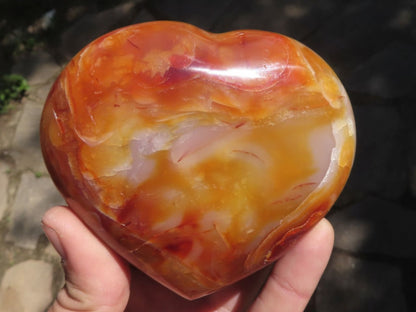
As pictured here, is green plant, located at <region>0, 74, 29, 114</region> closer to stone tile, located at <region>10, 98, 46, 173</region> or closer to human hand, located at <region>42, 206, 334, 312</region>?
stone tile, located at <region>10, 98, 46, 173</region>

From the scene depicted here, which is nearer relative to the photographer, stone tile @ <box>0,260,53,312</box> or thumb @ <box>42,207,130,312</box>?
thumb @ <box>42,207,130,312</box>

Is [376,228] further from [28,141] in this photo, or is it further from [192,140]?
[28,141]

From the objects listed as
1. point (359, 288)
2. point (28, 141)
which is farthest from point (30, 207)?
point (359, 288)

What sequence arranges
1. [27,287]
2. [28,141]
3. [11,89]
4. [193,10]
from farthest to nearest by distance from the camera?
1. [193,10]
2. [11,89]
3. [28,141]
4. [27,287]

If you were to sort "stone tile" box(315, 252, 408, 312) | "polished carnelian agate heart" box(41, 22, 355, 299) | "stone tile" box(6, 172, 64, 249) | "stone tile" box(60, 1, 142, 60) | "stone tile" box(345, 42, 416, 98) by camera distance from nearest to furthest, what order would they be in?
1. "polished carnelian agate heart" box(41, 22, 355, 299)
2. "stone tile" box(315, 252, 408, 312)
3. "stone tile" box(6, 172, 64, 249)
4. "stone tile" box(345, 42, 416, 98)
5. "stone tile" box(60, 1, 142, 60)

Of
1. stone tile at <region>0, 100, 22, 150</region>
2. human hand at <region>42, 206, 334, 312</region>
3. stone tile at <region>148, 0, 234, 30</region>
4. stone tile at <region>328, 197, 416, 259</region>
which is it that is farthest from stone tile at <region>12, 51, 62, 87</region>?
stone tile at <region>328, 197, 416, 259</region>
